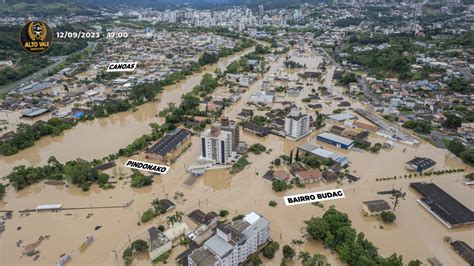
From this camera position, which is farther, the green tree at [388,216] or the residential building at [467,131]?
the residential building at [467,131]

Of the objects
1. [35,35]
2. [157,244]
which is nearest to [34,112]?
[35,35]

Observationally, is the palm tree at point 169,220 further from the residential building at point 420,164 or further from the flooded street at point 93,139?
the residential building at point 420,164

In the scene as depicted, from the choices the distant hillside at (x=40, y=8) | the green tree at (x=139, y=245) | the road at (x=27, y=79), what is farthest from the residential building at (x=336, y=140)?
the distant hillside at (x=40, y=8)

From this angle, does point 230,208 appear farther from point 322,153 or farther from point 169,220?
point 322,153

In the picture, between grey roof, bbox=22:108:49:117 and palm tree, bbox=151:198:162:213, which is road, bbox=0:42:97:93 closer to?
grey roof, bbox=22:108:49:117

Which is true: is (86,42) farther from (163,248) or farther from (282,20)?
(163,248)

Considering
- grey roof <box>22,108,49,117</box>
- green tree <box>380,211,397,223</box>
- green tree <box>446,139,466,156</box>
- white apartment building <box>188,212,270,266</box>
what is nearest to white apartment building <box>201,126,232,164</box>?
white apartment building <box>188,212,270,266</box>
